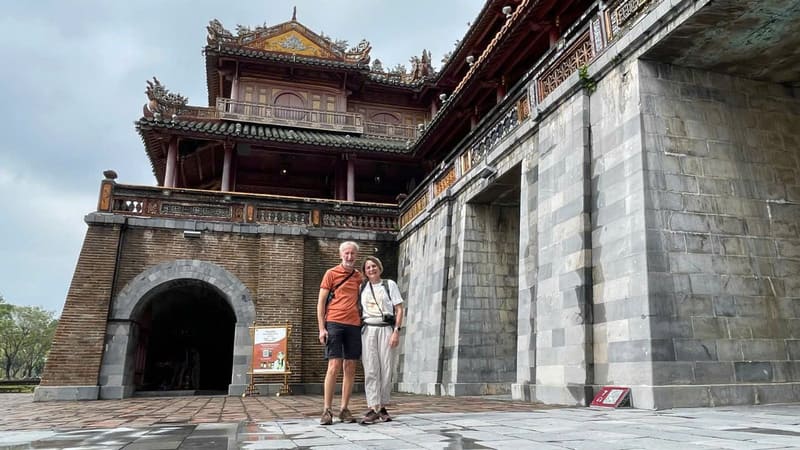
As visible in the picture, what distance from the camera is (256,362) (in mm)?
13133

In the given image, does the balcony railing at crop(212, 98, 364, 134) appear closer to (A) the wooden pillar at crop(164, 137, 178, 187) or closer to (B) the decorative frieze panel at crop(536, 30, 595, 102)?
(A) the wooden pillar at crop(164, 137, 178, 187)

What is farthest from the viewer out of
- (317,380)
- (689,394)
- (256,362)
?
(317,380)

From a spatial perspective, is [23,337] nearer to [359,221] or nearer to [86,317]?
[86,317]

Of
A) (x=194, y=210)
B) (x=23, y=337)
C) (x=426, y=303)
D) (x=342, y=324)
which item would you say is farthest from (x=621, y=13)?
(x=23, y=337)

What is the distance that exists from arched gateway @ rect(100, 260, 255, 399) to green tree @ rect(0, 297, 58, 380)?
118 feet

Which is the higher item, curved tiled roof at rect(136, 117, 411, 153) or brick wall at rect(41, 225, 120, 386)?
curved tiled roof at rect(136, 117, 411, 153)

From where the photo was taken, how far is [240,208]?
15383 mm

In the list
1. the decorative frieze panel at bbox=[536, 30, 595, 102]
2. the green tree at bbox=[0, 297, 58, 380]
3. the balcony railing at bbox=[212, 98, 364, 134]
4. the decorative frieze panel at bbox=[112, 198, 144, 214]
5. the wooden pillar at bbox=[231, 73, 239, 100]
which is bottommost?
the green tree at bbox=[0, 297, 58, 380]

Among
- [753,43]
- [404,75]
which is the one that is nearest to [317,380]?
[753,43]

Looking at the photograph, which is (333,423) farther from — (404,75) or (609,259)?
(404,75)

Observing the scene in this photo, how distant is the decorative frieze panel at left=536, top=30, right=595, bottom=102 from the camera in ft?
24.8

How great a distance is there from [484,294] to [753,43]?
603cm

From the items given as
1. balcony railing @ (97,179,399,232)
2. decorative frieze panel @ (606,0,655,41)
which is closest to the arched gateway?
balcony railing @ (97,179,399,232)

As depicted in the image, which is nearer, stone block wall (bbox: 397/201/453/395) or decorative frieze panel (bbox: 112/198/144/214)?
stone block wall (bbox: 397/201/453/395)
